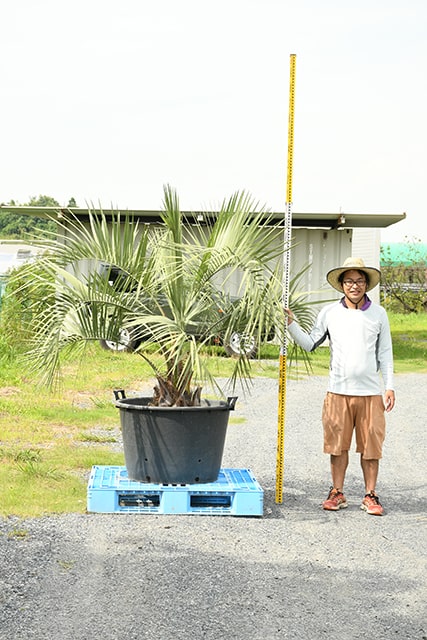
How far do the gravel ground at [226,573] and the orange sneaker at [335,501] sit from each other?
0.21ft

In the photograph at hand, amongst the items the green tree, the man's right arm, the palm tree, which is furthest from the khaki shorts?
the green tree

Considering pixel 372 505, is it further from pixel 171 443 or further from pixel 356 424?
pixel 171 443

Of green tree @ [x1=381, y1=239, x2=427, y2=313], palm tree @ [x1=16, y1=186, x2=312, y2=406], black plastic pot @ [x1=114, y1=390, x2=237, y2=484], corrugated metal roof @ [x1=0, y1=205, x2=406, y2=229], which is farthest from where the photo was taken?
green tree @ [x1=381, y1=239, x2=427, y2=313]

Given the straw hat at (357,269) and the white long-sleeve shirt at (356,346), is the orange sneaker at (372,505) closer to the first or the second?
the white long-sleeve shirt at (356,346)

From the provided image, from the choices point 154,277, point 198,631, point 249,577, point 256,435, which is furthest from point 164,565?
point 256,435

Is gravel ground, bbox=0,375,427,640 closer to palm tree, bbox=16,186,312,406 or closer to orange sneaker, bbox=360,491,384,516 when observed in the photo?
orange sneaker, bbox=360,491,384,516

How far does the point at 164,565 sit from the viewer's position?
5.60 meters

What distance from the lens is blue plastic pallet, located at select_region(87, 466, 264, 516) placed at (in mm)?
6828

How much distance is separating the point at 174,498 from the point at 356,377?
1518 millimetres

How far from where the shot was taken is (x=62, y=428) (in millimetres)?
10445

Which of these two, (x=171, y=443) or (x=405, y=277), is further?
(x=405, y=277)

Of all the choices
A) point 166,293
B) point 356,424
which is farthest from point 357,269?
point 166,293

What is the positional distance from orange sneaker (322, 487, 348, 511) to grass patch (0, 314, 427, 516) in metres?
1.33

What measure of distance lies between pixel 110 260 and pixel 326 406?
74.0 inches
